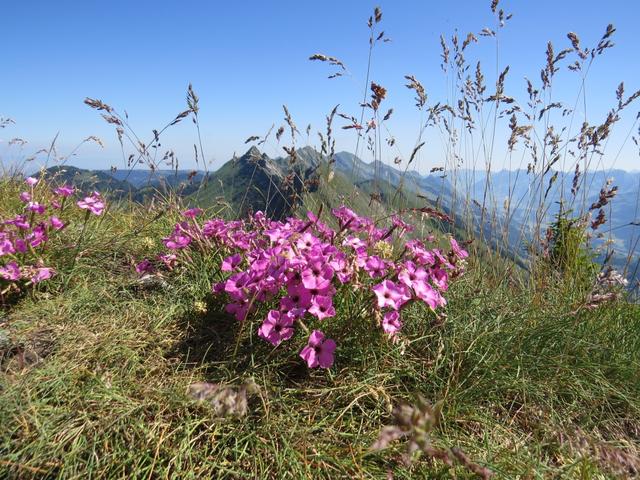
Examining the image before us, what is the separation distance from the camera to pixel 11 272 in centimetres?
264

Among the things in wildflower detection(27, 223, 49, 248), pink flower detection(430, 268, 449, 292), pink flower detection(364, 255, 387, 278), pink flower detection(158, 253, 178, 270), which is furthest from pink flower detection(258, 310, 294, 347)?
wildflower detection(27, 223, 49, 248)

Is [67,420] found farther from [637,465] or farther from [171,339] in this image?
[637,465]

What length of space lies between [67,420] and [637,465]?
210 cm

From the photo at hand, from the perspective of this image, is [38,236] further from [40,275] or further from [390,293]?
[390,293]

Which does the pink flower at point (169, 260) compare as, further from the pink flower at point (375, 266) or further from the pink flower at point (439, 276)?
the pink flower at point (439, 276)

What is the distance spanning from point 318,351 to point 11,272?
197 cm

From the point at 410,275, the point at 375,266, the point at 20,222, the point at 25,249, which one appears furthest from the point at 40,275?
the point at 410,275

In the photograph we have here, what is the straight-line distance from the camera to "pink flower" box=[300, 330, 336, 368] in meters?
2.04

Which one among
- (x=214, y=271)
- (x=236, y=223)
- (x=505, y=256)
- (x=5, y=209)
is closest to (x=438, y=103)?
(x=505, y=256)

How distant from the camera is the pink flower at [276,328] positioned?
206cm

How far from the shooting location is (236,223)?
314 cm

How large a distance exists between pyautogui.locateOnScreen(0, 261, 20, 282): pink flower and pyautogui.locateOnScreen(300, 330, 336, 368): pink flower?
1861 mm

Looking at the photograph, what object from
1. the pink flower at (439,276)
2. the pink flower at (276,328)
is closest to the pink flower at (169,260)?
the pink flower at (276,328)

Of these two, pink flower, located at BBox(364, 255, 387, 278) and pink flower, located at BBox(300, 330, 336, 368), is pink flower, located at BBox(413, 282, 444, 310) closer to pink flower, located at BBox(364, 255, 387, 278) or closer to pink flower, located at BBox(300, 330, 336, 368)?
pink flower, located at BBox(364, 255, 387, 278)
